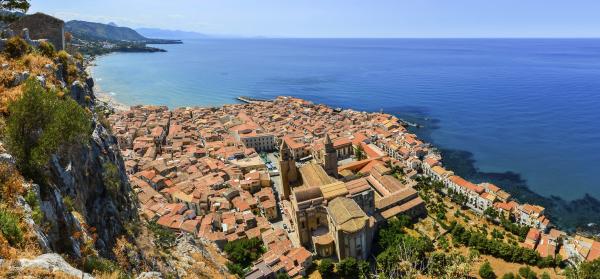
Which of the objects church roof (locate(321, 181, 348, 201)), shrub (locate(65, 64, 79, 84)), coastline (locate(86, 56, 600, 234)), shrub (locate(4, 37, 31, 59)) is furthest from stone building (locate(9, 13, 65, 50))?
coastline (locate(86, 56, 600, 234))

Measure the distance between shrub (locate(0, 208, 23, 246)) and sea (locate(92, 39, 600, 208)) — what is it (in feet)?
185

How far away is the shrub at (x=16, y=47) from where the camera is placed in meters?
16.1

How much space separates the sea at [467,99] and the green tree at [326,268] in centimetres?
3417

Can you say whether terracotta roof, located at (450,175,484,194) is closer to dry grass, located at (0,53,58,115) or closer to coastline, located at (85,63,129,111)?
dry grass, located at (0,53,58,115)

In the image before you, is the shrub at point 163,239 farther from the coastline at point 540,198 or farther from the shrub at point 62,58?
the coastline at point 540,198

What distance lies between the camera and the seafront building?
107ft

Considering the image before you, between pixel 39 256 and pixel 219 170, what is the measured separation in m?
41.4

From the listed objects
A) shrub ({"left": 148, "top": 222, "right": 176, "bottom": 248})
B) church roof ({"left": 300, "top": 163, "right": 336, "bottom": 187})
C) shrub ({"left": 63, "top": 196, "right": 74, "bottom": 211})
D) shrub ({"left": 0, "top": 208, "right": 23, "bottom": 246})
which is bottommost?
church roof ({"left": 300, "top": 163, "right": 336, "bottom": 187})

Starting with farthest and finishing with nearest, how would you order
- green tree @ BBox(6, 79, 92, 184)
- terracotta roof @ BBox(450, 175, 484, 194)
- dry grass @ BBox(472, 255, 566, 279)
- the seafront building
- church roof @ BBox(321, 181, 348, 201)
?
1. terracotta roof @ BBox(450, 175, 484, 194)
2. church roof @ BBox(321, 181, 348, 201)
3. the seafront building
4. dry grass @ BBox(472, 255, 566, 279)
5. green tree @ BBox(6, 79, 92, 184)

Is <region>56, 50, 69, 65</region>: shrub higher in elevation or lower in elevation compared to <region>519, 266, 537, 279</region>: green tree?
higher

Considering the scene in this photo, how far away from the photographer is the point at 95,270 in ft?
32.1


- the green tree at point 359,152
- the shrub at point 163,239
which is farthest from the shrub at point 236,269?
the green tree at point 359,152

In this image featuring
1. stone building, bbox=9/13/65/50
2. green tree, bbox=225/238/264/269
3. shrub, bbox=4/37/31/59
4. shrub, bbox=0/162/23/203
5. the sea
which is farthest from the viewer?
the sea

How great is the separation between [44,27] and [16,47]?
6024 millimetres
